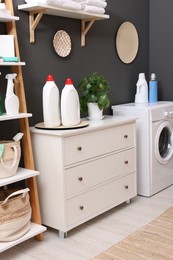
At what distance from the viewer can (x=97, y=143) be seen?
108 inches

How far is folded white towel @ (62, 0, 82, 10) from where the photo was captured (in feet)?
8.56

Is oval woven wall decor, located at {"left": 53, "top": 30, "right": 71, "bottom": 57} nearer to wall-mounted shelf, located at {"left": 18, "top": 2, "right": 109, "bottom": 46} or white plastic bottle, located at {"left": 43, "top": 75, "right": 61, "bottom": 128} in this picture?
wall-mounted shelf, located at {"left": 18, "top": 2, "right": 109, "bottom": 46}

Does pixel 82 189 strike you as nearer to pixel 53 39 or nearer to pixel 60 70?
pixel 60 70

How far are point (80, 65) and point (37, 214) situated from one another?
1394mm

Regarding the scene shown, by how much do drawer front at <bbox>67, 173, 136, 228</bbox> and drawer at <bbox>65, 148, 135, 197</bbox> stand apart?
0.20ft

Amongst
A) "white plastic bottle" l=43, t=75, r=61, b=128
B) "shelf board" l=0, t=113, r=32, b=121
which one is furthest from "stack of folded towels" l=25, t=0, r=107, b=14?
"shelf board" l=0, t=113, r=32, b=121

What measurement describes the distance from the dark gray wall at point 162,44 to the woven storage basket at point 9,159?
218 cm

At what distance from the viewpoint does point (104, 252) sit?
2.33 meters

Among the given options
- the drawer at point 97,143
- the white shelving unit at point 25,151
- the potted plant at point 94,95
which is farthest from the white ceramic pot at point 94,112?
the white shelving unit at point 25,151

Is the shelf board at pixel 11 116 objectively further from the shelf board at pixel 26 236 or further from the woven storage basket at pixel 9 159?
the shelf board at pixel 26 236

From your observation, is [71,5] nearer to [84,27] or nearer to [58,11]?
[58,11]

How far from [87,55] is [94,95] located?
1.60 ft

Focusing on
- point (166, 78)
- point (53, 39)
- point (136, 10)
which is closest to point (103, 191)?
point (53, 39)

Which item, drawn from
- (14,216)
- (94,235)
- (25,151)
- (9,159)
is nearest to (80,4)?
(25,151)
